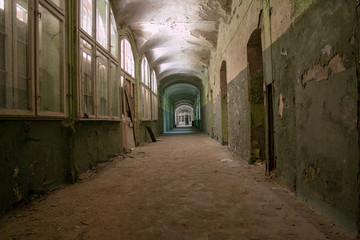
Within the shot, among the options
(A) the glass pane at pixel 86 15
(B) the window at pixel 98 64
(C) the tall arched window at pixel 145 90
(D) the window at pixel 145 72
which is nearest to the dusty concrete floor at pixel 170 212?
(B) the window at pixel 98 64

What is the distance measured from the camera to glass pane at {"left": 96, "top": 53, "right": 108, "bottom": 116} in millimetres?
4906

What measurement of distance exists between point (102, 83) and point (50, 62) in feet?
6.59

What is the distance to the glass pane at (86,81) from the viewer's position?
4066mm

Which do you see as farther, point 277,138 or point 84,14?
point 84,14

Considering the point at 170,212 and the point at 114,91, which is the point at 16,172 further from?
the point at 114,91

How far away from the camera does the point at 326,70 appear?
1986mm

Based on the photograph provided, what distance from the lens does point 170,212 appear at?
7.57 feet

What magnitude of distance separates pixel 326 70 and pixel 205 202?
195cm

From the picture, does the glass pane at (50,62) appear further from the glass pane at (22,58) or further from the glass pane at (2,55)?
the glass pane at (2,55)

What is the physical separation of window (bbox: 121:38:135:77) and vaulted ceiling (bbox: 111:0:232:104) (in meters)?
0.62

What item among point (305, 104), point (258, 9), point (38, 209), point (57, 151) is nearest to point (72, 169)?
point (57, 151)

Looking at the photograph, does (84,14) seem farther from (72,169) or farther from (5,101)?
(72,169)

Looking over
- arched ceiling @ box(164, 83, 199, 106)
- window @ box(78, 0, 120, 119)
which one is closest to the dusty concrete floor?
window @ box(78, 0, 120, 119)

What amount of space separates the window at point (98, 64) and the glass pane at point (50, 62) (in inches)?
19.9
